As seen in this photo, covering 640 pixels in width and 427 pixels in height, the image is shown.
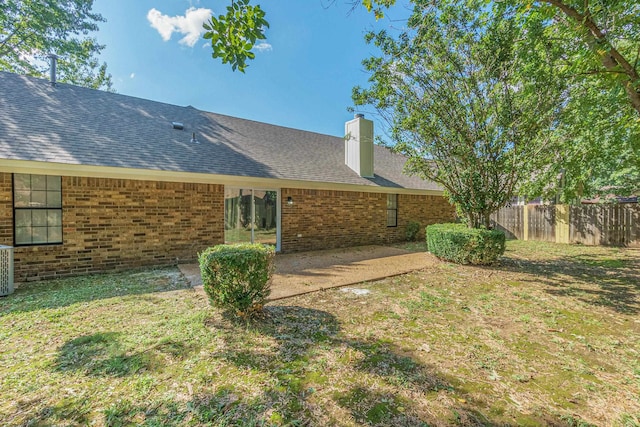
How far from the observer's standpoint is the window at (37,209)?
601 cm

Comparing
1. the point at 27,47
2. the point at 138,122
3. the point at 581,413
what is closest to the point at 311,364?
the point at 581,413

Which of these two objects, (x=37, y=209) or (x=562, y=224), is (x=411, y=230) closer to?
(x=562, y=224)

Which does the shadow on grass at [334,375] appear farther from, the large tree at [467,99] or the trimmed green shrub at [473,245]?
the large tree at [467,99]

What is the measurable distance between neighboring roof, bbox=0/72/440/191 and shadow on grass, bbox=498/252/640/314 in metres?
5.75

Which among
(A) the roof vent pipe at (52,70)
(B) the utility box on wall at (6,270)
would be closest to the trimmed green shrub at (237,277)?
(B) the utility box on wall at (6,270)

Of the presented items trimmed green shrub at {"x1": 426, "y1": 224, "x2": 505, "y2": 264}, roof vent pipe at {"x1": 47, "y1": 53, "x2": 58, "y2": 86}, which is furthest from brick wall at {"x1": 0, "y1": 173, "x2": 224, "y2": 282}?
trimmed green shrub at {"x1": 426, "y1": 224, "x2": 505, "y2": 264}

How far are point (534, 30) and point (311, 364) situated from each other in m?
6.74

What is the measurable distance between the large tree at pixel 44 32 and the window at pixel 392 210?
18.3 metres

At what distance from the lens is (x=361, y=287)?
5750 millimetres

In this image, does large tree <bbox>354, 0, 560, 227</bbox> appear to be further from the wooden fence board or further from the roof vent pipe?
the roof vent pipe

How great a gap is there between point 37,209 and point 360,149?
10465mm

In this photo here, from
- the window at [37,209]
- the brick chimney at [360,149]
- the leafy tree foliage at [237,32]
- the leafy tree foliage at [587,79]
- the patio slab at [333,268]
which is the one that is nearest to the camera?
the leafy tree foliage at [237,32]

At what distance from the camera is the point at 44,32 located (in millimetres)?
13945

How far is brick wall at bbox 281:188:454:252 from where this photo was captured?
976 cm
